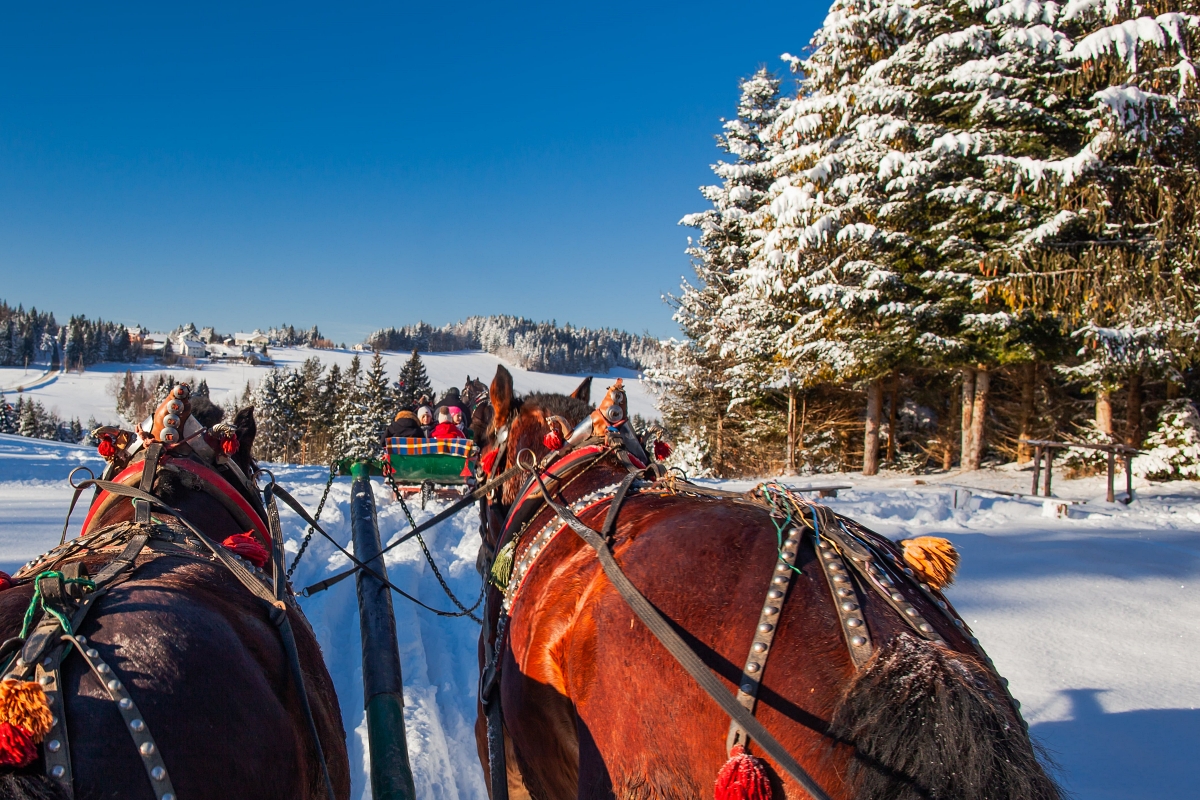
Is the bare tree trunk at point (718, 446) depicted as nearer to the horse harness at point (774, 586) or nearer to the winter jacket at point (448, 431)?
the winter jacket at point (448, 431)

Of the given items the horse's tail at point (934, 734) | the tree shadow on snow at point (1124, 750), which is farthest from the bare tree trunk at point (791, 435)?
the horse's tail at point (934, 734)

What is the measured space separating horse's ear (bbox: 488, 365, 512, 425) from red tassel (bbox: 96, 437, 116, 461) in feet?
6.10

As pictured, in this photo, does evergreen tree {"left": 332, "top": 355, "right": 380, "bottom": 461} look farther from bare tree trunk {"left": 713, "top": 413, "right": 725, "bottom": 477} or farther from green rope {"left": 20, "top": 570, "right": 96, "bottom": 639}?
green rope {"left": 20, "top": 570, "right": 96, "bottom": 639}

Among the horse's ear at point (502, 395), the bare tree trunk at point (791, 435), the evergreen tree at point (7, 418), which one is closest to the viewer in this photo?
the horse's ear at point (502, 395)

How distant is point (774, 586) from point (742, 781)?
0.44 metres

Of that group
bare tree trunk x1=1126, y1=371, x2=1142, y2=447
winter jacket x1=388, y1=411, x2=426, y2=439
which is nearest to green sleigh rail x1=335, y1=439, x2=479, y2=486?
winter jacket x1=388, y1=411, x2=426, y2=439

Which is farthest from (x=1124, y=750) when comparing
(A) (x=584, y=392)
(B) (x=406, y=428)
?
(B) (x=406, y=428)

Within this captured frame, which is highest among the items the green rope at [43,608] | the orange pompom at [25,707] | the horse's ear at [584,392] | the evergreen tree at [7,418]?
the horse's ear at [584,392]

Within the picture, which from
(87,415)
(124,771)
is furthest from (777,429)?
(87,415)

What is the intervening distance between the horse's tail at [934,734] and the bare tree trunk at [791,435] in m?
16.0

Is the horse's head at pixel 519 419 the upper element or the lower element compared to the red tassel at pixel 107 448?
upper

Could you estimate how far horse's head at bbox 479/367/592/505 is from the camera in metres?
3.30

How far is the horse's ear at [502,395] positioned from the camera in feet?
11.3

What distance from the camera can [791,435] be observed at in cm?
1717
